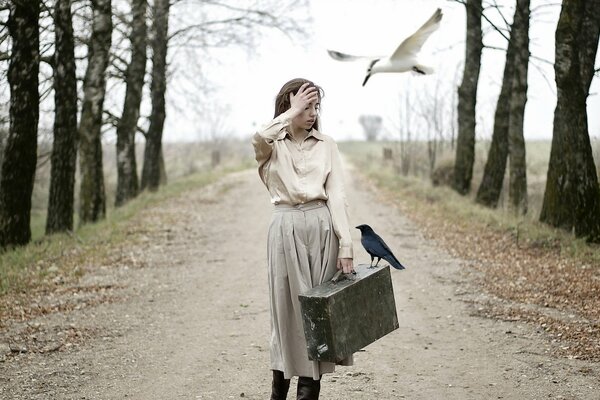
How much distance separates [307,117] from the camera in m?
4.22

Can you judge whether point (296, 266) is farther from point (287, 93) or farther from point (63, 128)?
point (63, 128)

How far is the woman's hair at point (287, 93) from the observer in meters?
4.25

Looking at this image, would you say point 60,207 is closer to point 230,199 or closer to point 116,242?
point 116,242

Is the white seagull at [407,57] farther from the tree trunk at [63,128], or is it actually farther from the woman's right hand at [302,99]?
the tree trunk at [63,128]

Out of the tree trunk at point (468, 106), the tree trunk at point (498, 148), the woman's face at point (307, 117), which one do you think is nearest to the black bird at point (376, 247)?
the woman's face at point (307, 117)

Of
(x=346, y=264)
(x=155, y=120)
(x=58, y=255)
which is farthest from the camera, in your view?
(x=155, y=120)

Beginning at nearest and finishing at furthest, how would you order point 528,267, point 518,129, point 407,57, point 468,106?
point 407,57
point 528,267
point 518,129
point 468,106

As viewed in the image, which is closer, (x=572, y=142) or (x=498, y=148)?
(x=572, y=142)

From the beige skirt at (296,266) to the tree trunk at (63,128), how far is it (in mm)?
10407

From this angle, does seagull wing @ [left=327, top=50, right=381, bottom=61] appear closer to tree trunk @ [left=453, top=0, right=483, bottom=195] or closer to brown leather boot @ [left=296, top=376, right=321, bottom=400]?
brown leather boot @ [left=296, top=376, right=321, bottom=400]

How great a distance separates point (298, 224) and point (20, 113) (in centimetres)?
888

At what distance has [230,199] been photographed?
2120 cm

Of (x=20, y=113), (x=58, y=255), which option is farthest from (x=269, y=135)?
(x=20, y=113)

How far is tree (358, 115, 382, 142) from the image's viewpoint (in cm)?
7944
